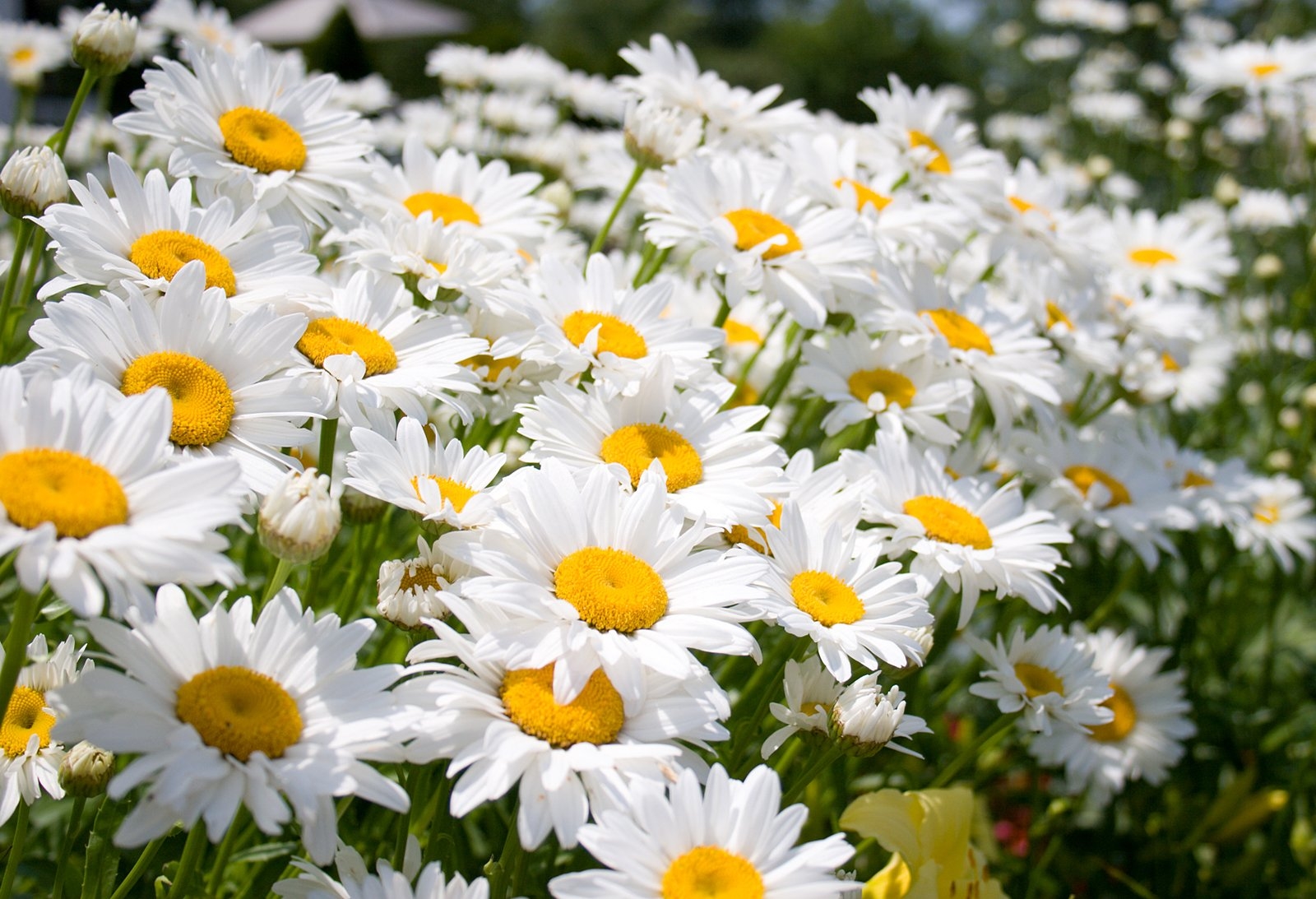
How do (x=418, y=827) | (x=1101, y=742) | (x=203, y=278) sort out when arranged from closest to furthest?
(x=203, y=278) < (x=418, y=827) < (x=1101, y=742)

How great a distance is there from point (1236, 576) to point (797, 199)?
209 cm

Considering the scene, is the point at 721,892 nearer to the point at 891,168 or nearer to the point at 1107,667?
the point at 1107,667

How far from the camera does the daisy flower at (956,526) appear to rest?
1.73m

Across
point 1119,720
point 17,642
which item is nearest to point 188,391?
point 17,642

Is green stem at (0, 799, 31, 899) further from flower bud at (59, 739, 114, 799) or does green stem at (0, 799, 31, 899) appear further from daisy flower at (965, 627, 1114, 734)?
daisy flower at (965, 627, 1114, 734)

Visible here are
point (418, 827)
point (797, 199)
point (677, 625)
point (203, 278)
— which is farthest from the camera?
point (797, 199)

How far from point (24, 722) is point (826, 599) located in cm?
104

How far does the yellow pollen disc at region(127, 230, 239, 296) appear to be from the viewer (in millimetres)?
1541

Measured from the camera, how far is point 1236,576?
3334mm

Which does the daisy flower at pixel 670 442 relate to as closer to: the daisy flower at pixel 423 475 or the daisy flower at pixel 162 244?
the daisy flower at pixel 423 475

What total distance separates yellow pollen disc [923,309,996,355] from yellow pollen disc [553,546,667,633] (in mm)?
1013

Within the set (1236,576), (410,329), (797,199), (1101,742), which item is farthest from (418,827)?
(1236,576)

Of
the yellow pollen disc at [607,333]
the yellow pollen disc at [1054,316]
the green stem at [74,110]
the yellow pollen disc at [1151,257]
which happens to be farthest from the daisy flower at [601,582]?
the yellow pollen disc at [1151,257]

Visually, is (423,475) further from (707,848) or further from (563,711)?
(707,848)
